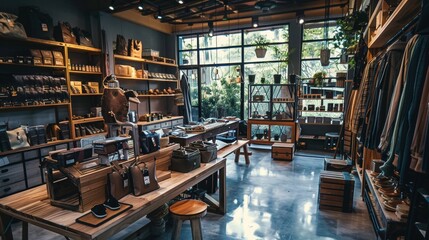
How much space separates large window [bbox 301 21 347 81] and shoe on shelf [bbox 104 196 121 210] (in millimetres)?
6115

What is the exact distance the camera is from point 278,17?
6945 mm

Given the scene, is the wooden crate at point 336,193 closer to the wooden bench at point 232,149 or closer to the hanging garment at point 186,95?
the wooden bench at point 232,149

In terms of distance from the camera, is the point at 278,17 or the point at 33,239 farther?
the point at 278,17

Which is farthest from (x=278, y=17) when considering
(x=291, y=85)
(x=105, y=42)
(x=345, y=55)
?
(x=105, y=42)

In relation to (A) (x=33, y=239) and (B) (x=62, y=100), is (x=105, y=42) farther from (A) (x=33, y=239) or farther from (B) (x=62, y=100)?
(A) (x=33, y=239)

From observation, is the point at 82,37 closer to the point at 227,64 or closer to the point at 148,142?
the point at 148,142

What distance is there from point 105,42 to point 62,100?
70.6 inches

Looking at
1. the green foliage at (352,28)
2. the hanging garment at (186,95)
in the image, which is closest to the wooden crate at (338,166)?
the green foliage at (352,28)

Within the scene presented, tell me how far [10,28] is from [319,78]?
19.7 ft

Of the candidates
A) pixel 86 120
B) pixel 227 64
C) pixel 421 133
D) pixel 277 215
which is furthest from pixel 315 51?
pixel 421 133

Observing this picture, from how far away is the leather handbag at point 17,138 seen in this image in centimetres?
366

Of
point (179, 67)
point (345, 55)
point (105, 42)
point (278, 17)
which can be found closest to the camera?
point (345, 55)

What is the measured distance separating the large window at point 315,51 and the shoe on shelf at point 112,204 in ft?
20.1

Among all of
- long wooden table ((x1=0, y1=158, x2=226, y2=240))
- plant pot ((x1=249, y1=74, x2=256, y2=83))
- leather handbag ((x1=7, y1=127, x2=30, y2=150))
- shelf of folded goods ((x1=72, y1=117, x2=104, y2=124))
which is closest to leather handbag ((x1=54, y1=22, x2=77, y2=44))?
shelf of folded goods ((x1=72, y1=117, x2=104, y2=124))
